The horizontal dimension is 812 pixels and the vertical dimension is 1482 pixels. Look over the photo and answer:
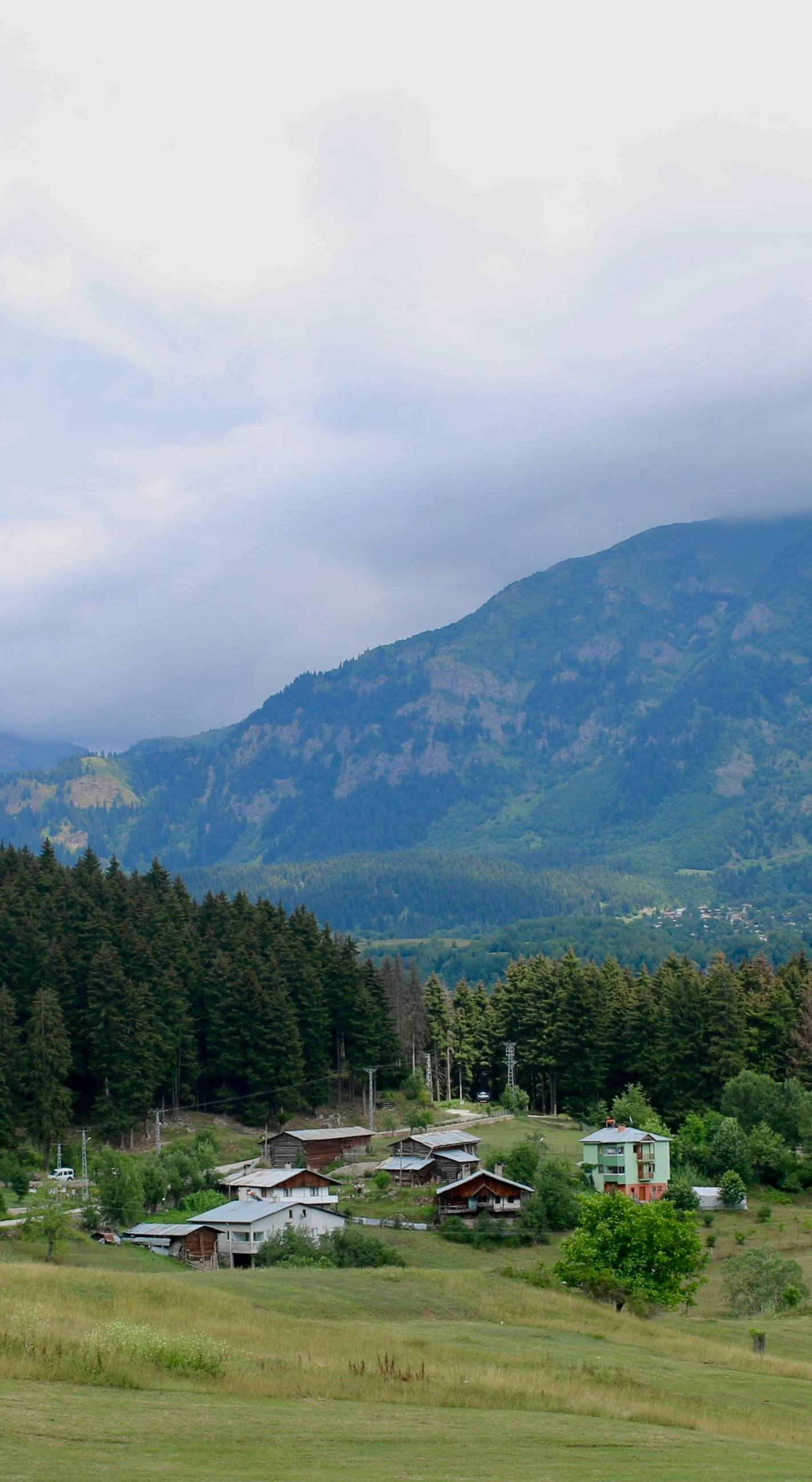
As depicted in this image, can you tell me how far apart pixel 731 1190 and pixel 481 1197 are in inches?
666

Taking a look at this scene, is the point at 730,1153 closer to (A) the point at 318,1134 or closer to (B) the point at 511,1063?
(B) the point at 511,1063

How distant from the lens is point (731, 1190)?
83938mm

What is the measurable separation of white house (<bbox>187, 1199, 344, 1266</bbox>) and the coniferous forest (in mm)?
17763

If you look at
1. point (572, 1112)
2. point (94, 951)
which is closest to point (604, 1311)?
point (94, 951)

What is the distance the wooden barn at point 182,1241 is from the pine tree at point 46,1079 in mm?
14765

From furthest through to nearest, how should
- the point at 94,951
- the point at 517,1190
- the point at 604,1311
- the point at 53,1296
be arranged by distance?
the point at 94,951 → the point at 517,1190 → the point at 604,1311 → the point at 53,1296

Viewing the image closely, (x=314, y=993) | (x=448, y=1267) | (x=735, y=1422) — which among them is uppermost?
(x=314, y=993)

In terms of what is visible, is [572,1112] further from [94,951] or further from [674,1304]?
[674,1304]

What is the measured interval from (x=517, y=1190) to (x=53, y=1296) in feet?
167

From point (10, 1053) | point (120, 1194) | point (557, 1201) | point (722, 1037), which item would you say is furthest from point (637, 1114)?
point (10, 1053)

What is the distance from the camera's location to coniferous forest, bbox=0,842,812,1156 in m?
90.1

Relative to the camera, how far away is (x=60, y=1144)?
3378 inches

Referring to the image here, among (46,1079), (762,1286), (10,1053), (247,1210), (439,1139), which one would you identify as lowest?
(762,1286)

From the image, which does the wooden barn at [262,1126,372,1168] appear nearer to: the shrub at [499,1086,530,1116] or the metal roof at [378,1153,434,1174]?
the metal roof at [378,1153,434,1174]
